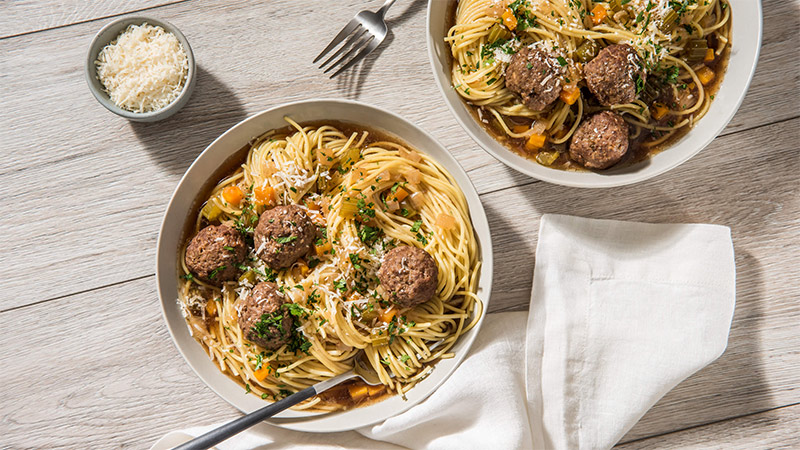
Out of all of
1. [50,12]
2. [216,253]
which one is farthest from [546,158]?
[50,12]

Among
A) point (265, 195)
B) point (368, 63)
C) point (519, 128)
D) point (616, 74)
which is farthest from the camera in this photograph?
point (368, 63)

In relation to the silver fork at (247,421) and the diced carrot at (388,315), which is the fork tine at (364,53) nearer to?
the diced carrot at (388,315)

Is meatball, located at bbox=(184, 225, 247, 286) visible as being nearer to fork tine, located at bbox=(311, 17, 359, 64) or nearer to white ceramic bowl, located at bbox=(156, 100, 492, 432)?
white ceramic bowl, located at bbox=(156, 100, 492, 432)

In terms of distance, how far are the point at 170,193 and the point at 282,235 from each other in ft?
4.03

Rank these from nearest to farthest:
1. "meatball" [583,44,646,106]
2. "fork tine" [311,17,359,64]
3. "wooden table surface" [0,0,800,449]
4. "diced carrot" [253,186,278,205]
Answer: "meatball" [583,44,646,106]
"diced carrot" [253,186,278,205]
"fork tine" [311,17,359,64]
"wooden table surface" [0,0,800,449]

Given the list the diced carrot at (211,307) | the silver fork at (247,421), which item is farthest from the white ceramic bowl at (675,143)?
the diced carrot at (211,307)

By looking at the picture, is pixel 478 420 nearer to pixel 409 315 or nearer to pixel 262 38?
pixel 409 315

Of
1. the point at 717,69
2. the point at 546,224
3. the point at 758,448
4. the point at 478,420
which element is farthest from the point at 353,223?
the point at 758,448

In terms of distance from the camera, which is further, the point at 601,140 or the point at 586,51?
the point at 586,51

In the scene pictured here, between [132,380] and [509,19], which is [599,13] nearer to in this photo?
[509,19]

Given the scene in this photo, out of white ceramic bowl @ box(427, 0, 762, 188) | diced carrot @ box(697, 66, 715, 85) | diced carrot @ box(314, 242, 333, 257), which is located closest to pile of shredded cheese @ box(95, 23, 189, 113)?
diced carrot @ box(314, 242, 333, 257)

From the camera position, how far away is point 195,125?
13.4 feet

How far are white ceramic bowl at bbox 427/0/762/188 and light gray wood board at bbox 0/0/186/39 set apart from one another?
2148mm

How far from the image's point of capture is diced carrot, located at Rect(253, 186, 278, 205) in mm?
3602
